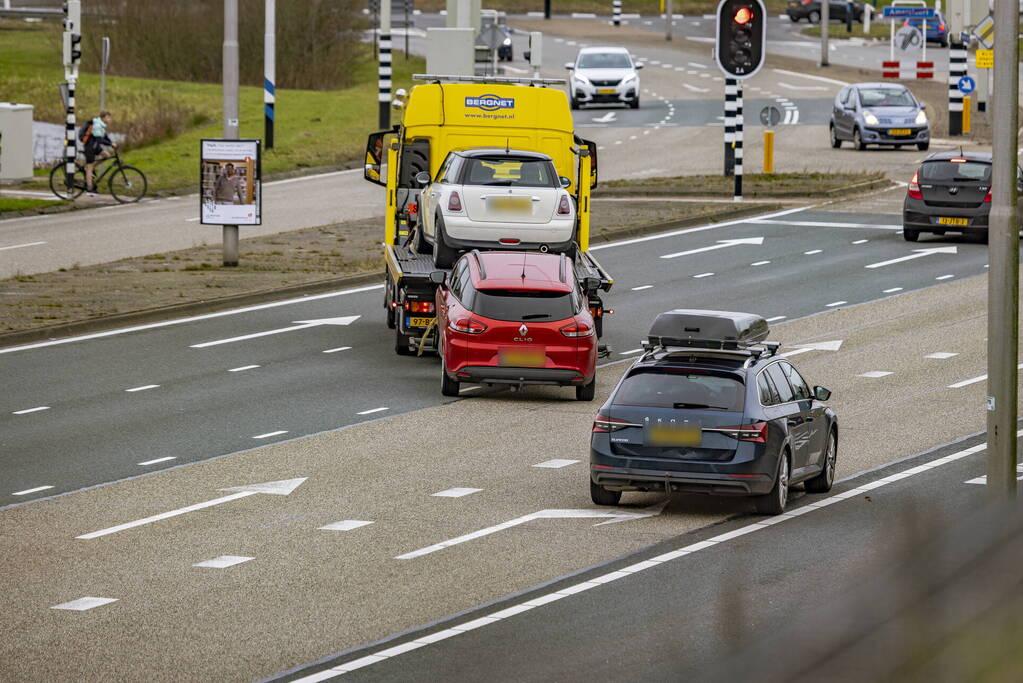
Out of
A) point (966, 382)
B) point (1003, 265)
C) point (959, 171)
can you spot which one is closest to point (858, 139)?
point (959, 171)

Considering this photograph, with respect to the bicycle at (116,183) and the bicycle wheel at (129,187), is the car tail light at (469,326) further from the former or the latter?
the bicycle wheel at (129,187)

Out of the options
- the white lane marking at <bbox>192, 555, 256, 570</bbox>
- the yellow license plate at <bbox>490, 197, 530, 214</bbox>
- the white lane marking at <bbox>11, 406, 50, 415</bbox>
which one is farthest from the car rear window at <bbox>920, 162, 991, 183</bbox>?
the white lane marking at <bbox>192, 555, 256, 570</bbox>

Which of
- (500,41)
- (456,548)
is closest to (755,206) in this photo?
(500,41)

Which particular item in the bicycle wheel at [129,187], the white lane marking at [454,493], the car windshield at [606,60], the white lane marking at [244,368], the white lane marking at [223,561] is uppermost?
the car windshield at [606,60]

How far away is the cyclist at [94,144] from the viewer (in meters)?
37.6

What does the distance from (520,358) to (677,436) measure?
231 inches

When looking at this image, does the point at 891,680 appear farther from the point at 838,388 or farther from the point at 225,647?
the point at 838,388

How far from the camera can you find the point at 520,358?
19812 millimetres

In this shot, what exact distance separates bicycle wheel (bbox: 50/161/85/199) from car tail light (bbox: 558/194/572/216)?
18432mm

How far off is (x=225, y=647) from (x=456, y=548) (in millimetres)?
3181

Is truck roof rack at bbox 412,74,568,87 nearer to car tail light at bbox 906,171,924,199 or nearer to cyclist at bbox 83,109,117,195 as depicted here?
car tail light at bbox 906,171,924,199

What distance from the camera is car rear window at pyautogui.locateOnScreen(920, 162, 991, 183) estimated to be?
31766 mm

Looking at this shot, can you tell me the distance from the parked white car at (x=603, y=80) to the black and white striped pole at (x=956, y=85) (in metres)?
12.8

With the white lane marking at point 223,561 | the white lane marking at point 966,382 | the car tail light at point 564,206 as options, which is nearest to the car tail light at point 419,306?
the car tail light at point 564,206
